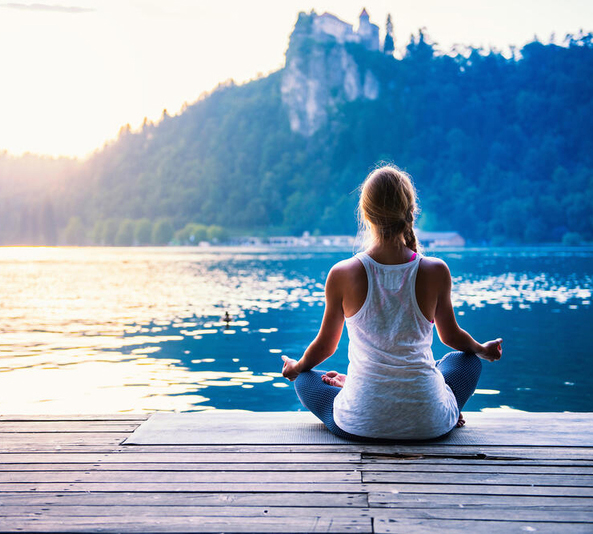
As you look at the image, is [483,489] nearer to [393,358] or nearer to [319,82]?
[393,358]

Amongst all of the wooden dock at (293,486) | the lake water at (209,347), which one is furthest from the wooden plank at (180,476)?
the lake water at (209,347)

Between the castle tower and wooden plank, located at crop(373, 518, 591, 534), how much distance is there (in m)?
128

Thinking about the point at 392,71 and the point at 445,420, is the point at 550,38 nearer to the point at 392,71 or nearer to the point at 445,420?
the point at 392,71

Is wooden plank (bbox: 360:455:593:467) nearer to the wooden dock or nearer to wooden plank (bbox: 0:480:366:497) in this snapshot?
the wooden dock

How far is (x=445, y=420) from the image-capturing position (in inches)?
104

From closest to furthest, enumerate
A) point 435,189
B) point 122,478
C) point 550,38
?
point 122,478 < point 435,189 < point 550,38

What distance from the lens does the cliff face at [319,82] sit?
119m

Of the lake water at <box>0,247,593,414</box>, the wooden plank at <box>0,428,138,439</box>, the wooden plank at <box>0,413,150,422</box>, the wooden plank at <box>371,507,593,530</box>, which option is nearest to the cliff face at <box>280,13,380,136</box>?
the lake water at <box>0,247,593,414</box>

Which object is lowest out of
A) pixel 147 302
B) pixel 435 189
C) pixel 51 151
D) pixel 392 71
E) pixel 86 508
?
pixel 147 302

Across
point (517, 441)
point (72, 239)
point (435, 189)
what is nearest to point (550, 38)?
point (435, 189)

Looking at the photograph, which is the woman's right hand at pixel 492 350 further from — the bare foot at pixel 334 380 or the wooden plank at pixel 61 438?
the wooden plank at pixel 61 438

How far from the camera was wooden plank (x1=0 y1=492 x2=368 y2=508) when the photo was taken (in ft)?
6.92

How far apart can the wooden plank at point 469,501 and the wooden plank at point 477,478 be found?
0.11m

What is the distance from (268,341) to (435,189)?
100 metres
